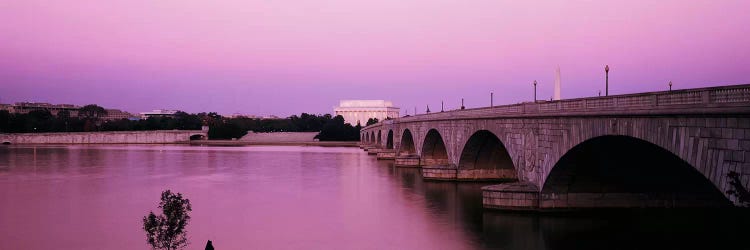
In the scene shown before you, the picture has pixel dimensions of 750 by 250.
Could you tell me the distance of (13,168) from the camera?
56719 millimetres

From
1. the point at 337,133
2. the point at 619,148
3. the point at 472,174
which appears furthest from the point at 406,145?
the point at 337,133

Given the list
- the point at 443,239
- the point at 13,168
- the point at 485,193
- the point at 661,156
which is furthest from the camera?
the point at 13,168

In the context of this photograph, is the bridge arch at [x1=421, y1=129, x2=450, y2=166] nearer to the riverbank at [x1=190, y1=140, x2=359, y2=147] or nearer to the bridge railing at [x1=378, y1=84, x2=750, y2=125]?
the bridge railing at [x1=378, y1=84, x2=750, y2=125]

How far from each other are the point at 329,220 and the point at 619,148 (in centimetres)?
1155

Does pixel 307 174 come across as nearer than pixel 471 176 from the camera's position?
No

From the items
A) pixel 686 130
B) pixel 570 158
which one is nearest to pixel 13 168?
pixel 570 158

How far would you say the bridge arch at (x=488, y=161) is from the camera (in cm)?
3978

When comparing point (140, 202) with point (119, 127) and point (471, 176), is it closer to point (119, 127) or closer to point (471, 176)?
point (471, 176)

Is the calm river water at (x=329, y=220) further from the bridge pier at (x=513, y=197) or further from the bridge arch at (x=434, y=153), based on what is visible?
the bridge arch at (x=434, y=153)

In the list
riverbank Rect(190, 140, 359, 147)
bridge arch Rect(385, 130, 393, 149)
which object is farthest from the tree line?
bridge arch Rect(385, 130, 393, 149)

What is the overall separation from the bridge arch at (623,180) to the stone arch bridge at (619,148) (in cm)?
4

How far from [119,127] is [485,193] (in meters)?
136

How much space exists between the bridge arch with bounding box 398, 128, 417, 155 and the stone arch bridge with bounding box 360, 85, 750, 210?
90.7ft

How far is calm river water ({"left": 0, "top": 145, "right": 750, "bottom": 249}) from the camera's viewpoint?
73.4 ft
